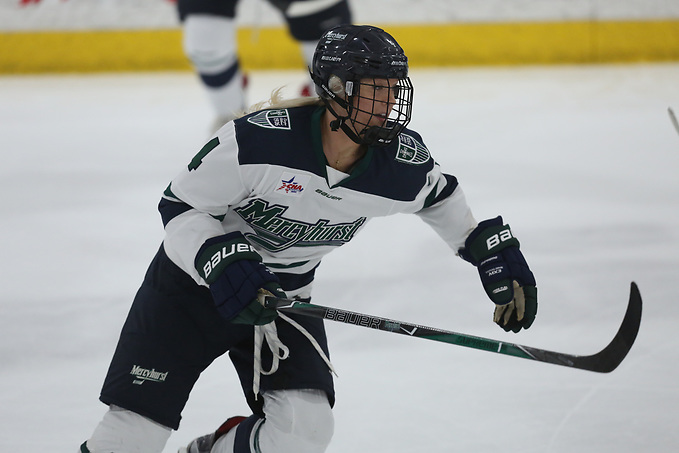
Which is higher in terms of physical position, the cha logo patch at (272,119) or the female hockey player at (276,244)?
the cha logo patch at (272,119)

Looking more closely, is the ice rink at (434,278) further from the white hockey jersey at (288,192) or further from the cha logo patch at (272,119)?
the cha logo patch at (272,119)

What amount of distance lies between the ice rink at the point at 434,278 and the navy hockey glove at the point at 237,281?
1.95ft

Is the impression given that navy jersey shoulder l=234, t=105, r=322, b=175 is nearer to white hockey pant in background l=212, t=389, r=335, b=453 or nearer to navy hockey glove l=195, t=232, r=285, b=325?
navy hockey glove l=195, t=232, r=285, b=325

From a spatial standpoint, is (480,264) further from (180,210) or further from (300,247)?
(180,210)

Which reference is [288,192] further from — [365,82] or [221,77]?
[221,77]

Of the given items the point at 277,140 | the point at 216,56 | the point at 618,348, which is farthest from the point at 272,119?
the point at 216,56

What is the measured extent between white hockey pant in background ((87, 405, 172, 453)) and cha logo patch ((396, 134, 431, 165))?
2.11ft

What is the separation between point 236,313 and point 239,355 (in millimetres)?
328

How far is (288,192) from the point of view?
1477 mm

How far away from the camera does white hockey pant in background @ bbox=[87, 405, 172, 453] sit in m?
1.39

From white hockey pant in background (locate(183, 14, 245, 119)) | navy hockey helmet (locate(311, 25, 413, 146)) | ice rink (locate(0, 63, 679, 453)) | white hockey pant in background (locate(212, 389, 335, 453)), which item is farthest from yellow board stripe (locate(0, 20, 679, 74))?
white hockey pant in background (locate(212, 389, 335, 453))

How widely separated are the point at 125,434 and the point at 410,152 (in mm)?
711

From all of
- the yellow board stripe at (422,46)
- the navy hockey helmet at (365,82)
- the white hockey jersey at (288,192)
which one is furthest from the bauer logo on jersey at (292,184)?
the yellow board stripe at (422,46)

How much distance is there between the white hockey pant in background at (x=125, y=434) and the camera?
139 centimetres
